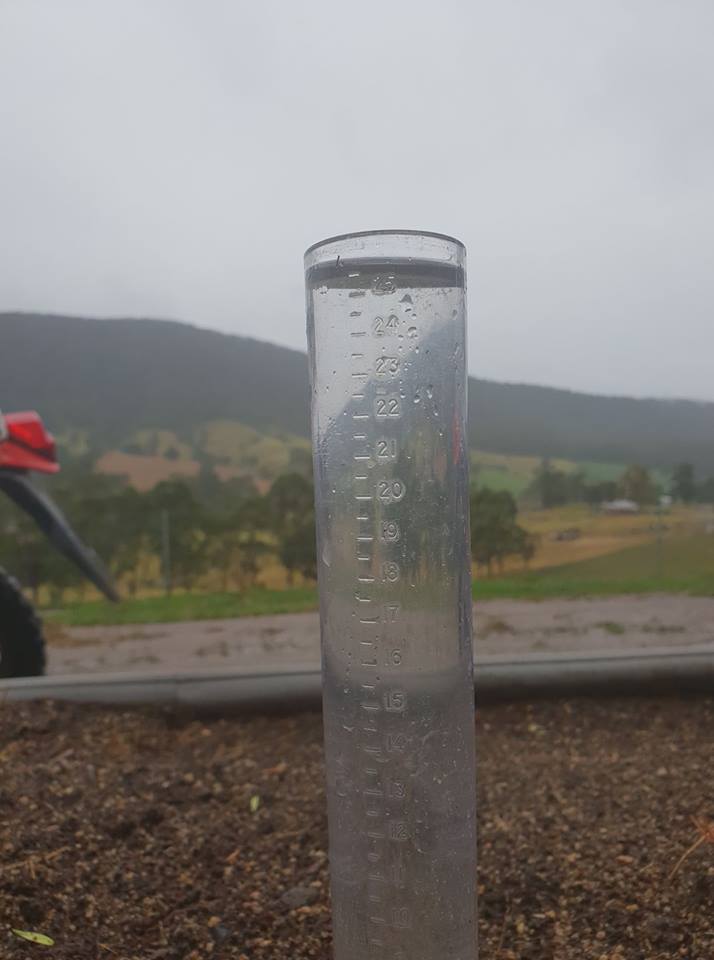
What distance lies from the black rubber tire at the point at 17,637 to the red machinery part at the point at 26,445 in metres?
0.36

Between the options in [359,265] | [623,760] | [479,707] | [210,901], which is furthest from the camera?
[479,707]

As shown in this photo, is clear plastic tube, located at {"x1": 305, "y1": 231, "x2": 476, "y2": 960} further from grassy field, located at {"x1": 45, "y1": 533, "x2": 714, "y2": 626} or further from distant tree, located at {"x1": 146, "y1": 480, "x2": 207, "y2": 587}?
distant tree, located at {"x1": 146, "y1": 480, "x2": 207, "y2": 587}

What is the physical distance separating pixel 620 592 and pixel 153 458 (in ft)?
5.33

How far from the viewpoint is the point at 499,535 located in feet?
10.2

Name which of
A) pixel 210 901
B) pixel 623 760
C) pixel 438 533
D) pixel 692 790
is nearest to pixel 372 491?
pixel 438 533

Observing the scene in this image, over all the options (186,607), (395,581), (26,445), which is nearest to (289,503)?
(186,607)

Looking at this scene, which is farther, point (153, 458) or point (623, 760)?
point (153, 458)

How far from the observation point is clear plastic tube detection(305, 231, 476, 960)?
90 centimetres

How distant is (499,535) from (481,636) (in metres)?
0.34

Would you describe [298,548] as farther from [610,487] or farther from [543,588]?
[610,487]

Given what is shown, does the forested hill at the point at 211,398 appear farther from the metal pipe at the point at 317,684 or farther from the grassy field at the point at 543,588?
the metal pipe at the point at 317,684

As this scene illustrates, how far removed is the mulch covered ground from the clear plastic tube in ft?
1.59

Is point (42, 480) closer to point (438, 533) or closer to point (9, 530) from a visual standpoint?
point (9, 530)

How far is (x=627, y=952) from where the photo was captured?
130 centimetres
